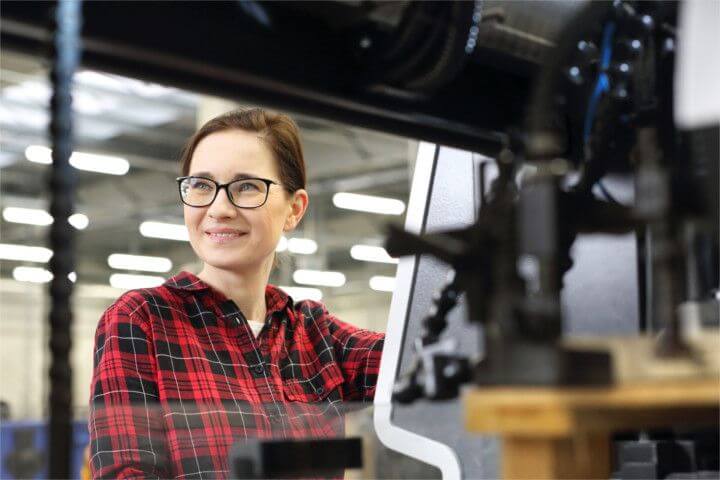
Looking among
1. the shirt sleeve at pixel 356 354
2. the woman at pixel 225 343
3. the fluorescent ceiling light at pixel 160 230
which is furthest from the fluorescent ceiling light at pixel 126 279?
the woman at pixel 225 343

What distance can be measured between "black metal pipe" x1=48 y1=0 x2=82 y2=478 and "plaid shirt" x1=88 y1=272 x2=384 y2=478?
129 mm

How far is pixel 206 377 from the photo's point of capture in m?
1.17

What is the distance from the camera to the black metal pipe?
2.12ft

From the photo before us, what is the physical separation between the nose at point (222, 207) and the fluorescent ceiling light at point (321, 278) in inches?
456

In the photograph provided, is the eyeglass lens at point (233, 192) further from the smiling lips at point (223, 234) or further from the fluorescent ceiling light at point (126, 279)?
the fluorescent ceiling light at point (126, 279)

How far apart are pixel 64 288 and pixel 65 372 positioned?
5 centimetres

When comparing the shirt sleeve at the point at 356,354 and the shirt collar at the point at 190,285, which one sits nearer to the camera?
the shirt collar at the point at 190,285

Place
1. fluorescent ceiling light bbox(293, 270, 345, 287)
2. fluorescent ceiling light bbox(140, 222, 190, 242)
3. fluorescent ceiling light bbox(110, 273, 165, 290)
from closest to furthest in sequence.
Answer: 1. fluorescent ceiling light bbox(140, 222, 190, 242)
2. fluorescent ceiling light bbox(293, 270, 345, 287)
3. fluorescent ceiling light bbox(110, 273, 165, 290)

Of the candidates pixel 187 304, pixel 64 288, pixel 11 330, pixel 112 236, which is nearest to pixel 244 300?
pixel 187 304

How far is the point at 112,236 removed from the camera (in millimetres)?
12953

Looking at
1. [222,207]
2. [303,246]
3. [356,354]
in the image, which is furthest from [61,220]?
[303,246]

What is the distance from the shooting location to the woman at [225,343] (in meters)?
0.83

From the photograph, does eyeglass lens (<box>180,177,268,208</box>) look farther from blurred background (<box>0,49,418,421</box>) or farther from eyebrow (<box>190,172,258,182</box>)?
blurred background (<box>0,49,418,421</box>)

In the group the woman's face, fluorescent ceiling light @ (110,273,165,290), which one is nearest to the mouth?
the woman's face
